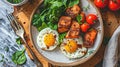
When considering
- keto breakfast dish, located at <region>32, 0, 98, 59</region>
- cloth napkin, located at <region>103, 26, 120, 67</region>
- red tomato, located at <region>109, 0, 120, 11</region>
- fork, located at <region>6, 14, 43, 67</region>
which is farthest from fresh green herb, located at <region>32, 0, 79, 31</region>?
cloth napkin, located at <region>103, 26, 120, 67</region>

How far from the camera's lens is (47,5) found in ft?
8.13

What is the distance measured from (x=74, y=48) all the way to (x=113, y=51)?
0.87ft

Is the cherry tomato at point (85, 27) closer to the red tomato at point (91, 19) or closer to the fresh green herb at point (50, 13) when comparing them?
the red tomato at point (91, 19)

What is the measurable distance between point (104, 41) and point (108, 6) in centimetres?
24

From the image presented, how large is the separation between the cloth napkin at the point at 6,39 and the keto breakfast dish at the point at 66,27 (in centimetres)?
28

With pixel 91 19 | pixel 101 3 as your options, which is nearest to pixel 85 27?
pixel 91 19

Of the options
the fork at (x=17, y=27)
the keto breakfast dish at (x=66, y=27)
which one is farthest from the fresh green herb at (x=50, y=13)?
the fork at (x=17, y=27)

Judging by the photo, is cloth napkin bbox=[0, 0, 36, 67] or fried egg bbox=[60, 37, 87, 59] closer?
fried egg bbox=[60, 37, 87, 59]

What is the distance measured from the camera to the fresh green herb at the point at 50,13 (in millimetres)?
2410

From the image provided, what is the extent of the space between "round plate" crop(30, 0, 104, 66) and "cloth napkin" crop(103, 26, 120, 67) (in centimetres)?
7

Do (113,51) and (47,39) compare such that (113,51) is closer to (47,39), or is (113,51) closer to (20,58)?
(47,39)

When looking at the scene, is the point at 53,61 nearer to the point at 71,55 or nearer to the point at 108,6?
the point at 71,55

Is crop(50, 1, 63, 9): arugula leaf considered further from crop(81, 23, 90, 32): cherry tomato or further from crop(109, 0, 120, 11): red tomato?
crop(109, 0, 120, 11): red tomato

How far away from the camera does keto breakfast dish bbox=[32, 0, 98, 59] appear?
2.37 metres
